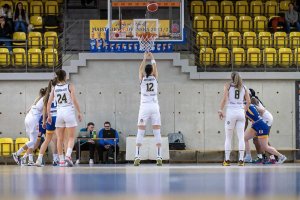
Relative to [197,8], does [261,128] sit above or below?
below

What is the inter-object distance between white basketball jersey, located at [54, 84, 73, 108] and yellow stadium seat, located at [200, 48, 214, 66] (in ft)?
31.0

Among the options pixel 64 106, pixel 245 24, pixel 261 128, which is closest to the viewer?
pixel 64 106

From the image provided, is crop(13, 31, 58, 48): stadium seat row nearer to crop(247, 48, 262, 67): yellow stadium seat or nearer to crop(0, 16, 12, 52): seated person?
crop(0, 16, 12, 52): seated person

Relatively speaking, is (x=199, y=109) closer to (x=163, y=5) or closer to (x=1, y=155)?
(x=163, y=5)

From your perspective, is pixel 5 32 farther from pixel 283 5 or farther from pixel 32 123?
pixel 283 5

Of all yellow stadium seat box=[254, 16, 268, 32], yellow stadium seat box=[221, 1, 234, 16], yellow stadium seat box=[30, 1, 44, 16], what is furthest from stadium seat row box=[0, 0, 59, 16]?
yellow stadium seat box=[254, 16, 268, 32]

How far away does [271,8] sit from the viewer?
31.5 metres

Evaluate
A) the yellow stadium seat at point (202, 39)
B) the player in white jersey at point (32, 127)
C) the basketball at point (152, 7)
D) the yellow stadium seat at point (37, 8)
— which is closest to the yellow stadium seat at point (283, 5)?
the yellow stadium seat at point (202, 39)

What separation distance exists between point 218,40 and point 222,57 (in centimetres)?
74

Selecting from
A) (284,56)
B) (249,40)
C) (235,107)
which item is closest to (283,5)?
(249,40)

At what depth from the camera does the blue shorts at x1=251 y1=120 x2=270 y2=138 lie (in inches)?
826

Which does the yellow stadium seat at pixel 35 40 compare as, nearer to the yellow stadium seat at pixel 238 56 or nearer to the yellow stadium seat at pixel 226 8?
the yellow stadium seat at pixel 238 56

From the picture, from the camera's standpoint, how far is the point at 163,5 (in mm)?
26453

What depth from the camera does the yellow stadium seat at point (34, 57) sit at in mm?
27234
